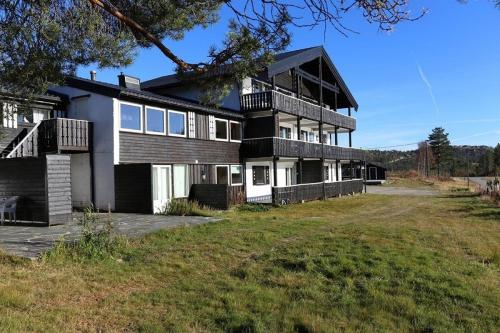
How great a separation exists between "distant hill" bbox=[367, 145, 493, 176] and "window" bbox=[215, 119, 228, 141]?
75.3 m

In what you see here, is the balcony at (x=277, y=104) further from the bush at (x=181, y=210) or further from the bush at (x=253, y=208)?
the bush at (x=181, y=210)

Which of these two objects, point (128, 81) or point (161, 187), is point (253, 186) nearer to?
point (161, 187)

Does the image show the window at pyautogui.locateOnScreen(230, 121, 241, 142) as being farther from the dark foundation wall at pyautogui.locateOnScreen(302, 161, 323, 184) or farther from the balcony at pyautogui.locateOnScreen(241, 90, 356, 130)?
the dark foundation wall at pyautogui.locateOnScreen(302, 161, 323, 184)

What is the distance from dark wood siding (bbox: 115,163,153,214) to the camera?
60.1 ft

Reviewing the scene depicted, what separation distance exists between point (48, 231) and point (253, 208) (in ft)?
35.8

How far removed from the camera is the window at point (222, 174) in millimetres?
24766

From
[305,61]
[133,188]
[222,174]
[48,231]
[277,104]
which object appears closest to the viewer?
[48,231]

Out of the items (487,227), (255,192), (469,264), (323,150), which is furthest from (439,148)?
(469,264)

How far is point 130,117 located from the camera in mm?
19484

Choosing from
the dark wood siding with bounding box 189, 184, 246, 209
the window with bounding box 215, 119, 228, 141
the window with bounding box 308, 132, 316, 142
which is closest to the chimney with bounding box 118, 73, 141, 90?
the window with bounding box 215, 119, 228, 141

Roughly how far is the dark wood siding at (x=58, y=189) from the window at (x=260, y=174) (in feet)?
50.1

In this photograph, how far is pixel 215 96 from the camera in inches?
328

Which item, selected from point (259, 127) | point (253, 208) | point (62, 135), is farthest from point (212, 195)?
point (259, 127)

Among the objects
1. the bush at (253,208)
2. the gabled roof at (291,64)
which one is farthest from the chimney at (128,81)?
the bush at (253,208)
